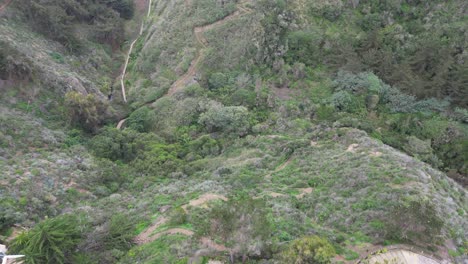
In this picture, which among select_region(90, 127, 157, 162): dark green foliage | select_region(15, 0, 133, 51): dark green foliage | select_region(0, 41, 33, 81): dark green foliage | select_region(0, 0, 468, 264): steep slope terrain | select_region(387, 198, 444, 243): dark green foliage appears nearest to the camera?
select_region(387, 198, 444, 243): dark green foliage

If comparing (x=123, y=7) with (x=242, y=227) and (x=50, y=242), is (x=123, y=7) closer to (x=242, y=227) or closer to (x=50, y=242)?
(x=50, y=242)

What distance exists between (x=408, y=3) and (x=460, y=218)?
2811 centimetres

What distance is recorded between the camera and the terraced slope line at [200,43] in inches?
1516

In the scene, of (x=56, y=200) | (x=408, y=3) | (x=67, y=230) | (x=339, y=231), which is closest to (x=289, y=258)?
(x=339, y=231)

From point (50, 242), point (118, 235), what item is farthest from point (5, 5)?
point (50, 242)

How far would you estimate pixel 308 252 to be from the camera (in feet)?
45.2

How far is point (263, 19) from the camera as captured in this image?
1511 inches

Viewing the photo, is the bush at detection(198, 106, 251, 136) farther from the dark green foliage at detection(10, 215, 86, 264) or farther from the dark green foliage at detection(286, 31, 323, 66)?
the dark green foliage at detection(10, 215, 86, 264)

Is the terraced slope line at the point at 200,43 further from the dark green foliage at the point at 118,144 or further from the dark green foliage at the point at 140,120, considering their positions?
the dark green foliage at the point at 118,144

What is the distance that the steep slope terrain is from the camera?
679 inches

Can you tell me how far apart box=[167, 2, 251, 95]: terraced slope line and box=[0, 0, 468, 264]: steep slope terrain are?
268 mm

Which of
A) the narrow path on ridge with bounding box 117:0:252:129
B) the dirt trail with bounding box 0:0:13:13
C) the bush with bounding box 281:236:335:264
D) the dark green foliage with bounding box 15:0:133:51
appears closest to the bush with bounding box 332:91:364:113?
the narrow path on ridge with bounding box 117:0:252:129

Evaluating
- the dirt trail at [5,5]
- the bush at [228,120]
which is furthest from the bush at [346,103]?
the dirt trail at [5,5]

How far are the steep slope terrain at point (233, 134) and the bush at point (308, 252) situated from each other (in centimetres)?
6
